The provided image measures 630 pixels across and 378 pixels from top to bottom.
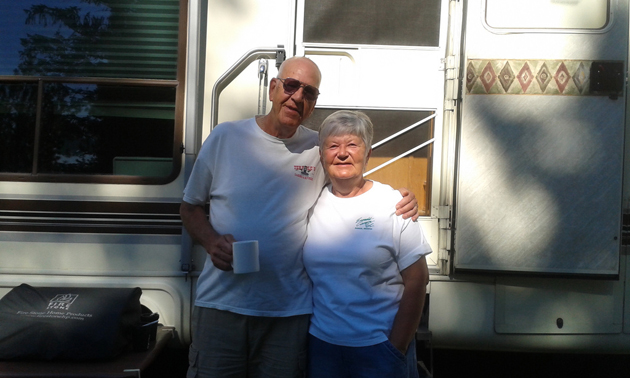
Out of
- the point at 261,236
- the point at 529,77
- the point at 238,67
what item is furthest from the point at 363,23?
the point at 261,236

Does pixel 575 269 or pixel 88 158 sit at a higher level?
pixel 88 158

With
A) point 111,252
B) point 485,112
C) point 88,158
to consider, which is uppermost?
point 485,112

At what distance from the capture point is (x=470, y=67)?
2.59m

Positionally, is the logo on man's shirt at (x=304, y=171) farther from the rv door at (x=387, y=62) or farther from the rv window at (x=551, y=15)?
the rv window at (x=551, y=15)

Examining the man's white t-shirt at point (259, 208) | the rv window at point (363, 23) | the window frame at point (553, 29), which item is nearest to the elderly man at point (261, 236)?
the man's white t-shirt at point (259, 208)

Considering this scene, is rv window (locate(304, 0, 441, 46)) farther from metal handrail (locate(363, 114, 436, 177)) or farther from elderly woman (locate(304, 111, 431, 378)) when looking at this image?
elderly woman (locate(304, 111, 431, 378))

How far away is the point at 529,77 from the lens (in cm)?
256

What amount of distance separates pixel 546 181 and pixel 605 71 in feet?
2.08

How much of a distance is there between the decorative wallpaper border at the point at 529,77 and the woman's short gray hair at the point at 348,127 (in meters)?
0.98

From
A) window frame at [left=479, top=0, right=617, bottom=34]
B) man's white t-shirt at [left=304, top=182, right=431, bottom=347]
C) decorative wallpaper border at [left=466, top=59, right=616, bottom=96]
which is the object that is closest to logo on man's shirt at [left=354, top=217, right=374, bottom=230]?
man's white t-shirt at [left=304, top=182, right=431, bottom=347]

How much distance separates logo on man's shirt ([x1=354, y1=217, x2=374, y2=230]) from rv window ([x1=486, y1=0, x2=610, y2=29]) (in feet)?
4.70

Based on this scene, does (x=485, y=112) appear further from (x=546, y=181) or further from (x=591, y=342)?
(x=591, y=342)

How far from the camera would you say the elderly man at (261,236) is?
190 cm

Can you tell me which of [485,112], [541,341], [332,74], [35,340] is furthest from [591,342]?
[35,340]
